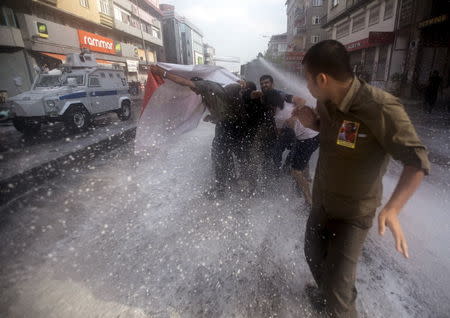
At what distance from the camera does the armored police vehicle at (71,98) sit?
24.9ft

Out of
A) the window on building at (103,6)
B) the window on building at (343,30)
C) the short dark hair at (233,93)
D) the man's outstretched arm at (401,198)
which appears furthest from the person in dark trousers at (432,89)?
the window on building at (103,6)

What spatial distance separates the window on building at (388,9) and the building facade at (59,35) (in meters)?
22.0

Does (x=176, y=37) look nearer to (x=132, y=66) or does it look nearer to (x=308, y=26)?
(x=308, y=26)

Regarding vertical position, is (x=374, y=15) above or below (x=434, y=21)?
above

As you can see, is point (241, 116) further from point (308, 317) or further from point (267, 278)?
point (308, 317)

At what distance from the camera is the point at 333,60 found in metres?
1.33

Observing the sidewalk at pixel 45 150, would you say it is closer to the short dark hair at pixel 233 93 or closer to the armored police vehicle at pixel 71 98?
the armored police vehicle at pixel 71 98

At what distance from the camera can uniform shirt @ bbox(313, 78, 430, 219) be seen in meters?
1.14

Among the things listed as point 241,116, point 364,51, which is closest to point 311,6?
point 364,51

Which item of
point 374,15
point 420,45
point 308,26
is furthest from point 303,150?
point 308,26

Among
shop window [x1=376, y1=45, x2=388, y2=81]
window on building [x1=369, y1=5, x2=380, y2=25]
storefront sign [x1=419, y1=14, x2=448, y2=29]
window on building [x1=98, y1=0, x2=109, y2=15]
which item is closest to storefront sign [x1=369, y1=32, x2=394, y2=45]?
shop window [x1=376, y1=45, x2=388, y2=81]

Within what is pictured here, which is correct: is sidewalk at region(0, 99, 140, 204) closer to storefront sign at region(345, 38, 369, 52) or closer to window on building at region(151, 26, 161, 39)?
storefront sign at region(345, 38, 369, 52)

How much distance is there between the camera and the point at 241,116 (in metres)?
3.61

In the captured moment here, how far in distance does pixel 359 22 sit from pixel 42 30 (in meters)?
25.0
